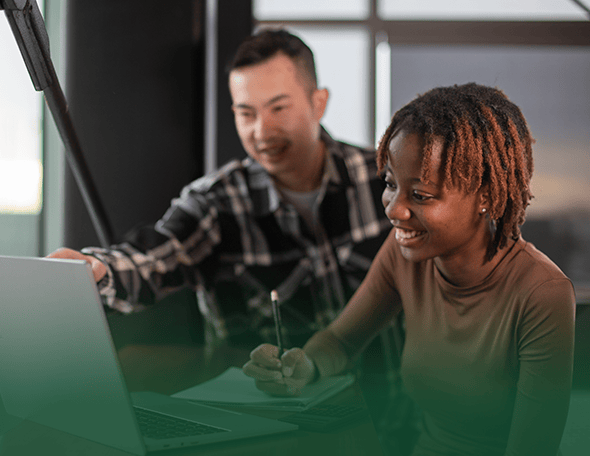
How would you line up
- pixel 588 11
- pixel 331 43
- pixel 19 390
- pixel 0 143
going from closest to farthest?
pixel 19 390, pixel 588 11, pixel 0 143, pixel 331 43

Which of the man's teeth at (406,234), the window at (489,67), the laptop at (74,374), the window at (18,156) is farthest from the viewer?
the window at (18,156)

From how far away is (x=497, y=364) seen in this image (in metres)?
0.49

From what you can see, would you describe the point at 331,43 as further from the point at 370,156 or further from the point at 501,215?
the point at 501,215

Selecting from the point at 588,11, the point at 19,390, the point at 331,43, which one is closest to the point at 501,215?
the point at 19,390

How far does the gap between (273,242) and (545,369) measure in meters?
0.67

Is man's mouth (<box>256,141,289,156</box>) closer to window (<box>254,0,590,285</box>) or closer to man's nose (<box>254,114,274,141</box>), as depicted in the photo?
man's nose (<box>254,114,274,141</box>)

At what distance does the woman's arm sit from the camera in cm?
42

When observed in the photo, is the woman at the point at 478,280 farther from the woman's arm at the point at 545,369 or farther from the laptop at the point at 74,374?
the laptop at the point at 74,374

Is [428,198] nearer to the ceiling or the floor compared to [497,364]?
nearer to the ceiling

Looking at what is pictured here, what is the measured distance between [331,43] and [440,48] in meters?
0.34

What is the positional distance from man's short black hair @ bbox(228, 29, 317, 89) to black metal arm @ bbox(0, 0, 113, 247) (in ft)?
1.14

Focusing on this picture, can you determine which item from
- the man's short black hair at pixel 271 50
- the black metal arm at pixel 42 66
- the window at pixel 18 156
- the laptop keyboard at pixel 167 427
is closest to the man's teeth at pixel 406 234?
the laptop keyboard at pixel 167 427

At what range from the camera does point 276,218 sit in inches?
40.8

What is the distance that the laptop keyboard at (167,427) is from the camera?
0.42 metres
